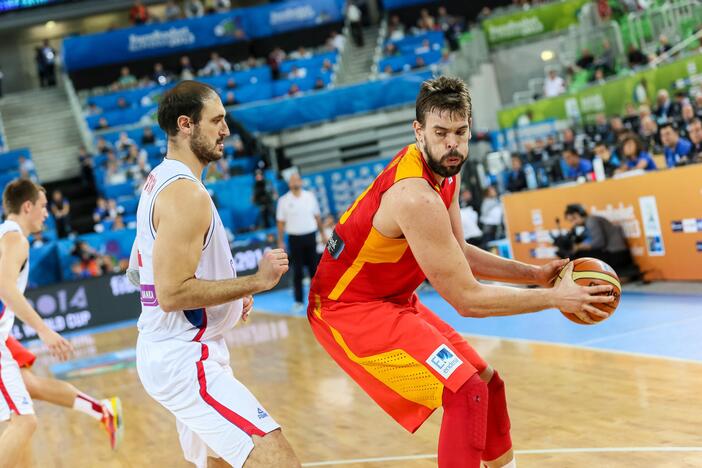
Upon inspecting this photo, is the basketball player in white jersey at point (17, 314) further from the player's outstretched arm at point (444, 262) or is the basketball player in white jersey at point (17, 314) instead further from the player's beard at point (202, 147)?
the player's outstretched arm at point (444, 262)

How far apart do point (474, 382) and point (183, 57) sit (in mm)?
24833

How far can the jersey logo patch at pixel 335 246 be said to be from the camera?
11.5 feet

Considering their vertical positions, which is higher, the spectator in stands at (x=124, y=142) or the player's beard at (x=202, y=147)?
the player's beard at (x=202, y=147)

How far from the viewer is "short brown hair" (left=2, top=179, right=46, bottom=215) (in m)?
5.00

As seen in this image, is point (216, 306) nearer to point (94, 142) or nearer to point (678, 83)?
point (678, 83)

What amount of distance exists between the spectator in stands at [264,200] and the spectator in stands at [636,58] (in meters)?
7.79


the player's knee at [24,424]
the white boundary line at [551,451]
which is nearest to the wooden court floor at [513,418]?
the white boundary line at [551,451]

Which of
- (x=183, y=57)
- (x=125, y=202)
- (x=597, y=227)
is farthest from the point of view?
(x=183, y=57)

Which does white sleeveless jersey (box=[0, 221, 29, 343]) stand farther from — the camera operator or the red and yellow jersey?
the camera operator

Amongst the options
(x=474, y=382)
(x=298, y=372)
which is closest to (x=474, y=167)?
(x=298, y=372)

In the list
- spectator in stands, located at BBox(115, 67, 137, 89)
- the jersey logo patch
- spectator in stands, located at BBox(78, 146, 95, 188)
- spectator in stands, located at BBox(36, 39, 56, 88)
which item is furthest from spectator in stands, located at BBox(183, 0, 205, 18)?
the jersey logo patch

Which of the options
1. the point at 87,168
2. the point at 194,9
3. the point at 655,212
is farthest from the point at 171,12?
the point at 655,212

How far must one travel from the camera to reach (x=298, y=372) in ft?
26.3

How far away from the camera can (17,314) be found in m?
4.82
